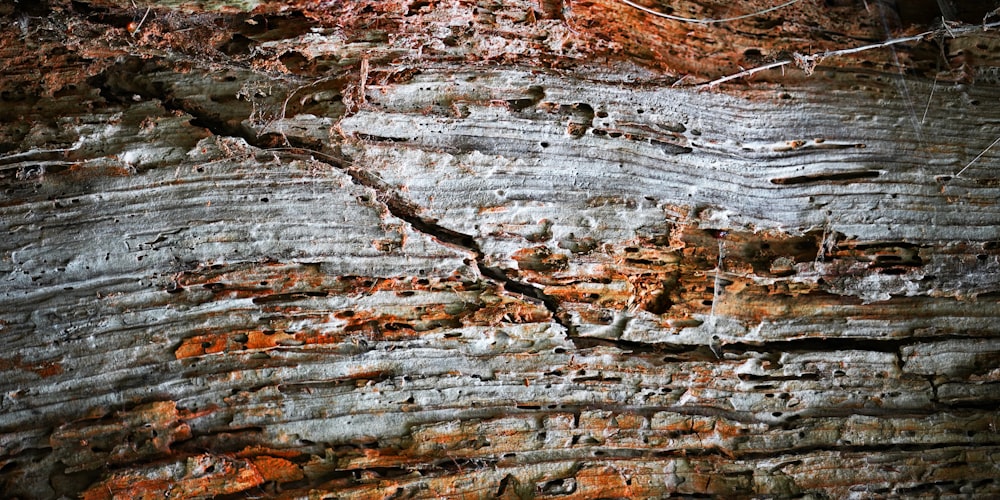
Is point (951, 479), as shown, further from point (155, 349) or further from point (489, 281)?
point (155, 349)

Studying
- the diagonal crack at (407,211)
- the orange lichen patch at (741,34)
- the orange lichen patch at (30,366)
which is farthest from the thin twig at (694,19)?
the orange lichen patch at (30,366)

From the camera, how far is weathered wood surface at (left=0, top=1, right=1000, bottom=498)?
2342 mm

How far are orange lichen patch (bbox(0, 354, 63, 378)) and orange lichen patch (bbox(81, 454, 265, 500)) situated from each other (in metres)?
0.44

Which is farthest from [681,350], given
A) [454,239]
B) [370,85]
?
[370,85]

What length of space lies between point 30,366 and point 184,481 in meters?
0.69

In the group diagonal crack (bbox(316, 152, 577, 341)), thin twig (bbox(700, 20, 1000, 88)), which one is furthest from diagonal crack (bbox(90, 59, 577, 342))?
thin twig (bbox(700, 20, 1000, 88))

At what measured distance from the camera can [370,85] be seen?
8.42 ft

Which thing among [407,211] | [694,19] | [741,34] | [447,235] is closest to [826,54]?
[741,34]

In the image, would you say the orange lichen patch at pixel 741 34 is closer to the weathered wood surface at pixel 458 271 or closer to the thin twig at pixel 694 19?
the thin twig at pixel 694 19

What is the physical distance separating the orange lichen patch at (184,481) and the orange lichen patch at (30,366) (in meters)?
0.44

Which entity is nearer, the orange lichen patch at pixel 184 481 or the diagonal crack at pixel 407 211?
the orange lichen patch at pixel 184 481

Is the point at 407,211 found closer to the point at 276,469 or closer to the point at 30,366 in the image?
the point at 276,469

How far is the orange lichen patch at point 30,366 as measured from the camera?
233cm

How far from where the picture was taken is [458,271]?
96.7 inches
